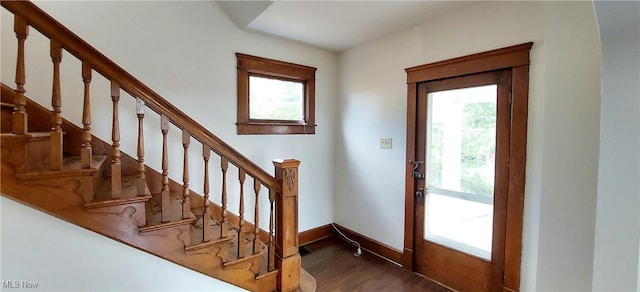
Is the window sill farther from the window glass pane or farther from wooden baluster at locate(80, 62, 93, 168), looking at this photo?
wooden baluster at locate(80, 62, 93, 168)

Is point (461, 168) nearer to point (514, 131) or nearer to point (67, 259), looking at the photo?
point (514, 131)

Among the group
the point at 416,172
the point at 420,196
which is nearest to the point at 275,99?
the point at 416,172

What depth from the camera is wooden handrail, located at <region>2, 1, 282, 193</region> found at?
3.89 ft

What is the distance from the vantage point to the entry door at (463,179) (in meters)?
2.06

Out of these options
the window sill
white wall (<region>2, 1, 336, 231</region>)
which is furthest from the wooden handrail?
the window sill

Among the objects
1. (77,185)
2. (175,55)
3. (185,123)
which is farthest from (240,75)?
(77,185)

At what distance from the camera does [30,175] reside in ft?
3.96

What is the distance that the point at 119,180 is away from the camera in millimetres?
1397

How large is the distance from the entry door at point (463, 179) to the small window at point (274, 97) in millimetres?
1323

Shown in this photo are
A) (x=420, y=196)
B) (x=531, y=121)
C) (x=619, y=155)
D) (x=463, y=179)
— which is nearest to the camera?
(x=619, y=155)

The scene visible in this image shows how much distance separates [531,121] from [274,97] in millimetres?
2329

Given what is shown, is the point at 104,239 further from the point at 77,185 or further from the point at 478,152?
the point at 478,152

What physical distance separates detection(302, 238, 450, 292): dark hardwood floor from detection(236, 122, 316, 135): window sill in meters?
1.39

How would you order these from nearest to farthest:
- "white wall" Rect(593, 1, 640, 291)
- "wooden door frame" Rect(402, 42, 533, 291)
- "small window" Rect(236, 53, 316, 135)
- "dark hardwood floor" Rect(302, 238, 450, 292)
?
1. "white wall" Rect(593, 1, 640, 291)
2. "wooden door frame" Rect(402, 42, 533, 291)
3. "dark hardwood floor" Rect(302, 238, 450, 292)
4. "small window" Rect(236, 53, 316, 135)
